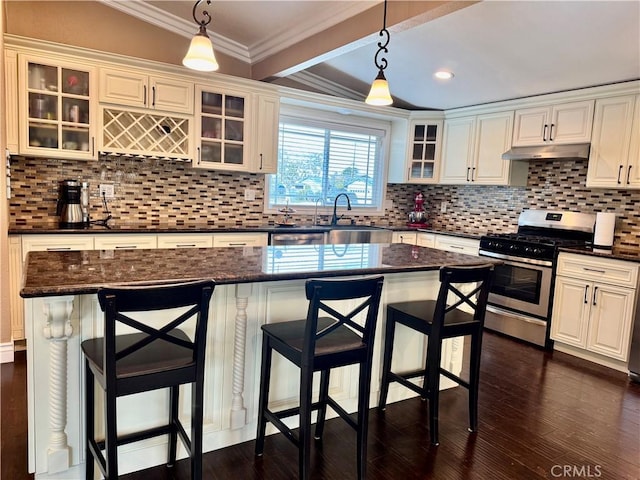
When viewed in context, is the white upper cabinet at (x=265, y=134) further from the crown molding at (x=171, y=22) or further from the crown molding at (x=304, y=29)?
the crown molding at (x=171, y=22)

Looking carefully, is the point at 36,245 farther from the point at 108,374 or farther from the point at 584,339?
the point at 584,339

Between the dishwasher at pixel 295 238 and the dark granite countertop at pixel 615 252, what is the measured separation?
2.28 metres

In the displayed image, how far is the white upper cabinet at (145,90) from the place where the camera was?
3.51 m

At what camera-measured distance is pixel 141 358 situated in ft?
5.18

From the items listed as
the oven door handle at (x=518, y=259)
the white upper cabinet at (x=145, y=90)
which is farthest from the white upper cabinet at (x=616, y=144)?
the white upper cabinet at (x=145, y=90)

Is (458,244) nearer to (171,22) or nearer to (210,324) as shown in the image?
(210,324)

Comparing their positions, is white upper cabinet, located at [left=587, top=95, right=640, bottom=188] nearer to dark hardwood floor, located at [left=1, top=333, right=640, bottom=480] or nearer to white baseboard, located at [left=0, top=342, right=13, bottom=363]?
dark hardwood floor, located at [left=1, top=333, right=640, bottom=480]

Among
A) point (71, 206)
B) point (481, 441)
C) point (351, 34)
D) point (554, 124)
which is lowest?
point (481, 441)

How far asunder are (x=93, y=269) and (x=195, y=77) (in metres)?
2.59

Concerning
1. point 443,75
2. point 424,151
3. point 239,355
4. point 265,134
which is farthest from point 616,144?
point 239,355

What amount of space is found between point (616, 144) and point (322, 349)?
3.38 metres

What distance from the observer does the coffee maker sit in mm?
3521

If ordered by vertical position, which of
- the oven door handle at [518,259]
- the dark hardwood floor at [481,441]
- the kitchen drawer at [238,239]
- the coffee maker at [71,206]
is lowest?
the dark hardwood floor at [481,441]

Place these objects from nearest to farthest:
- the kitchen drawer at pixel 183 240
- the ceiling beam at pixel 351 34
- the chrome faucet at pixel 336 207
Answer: the ceiling beam at pixel 351 34, the kitchen drawer at pixel 183 240, the chrome faucet at pixel 336 207
